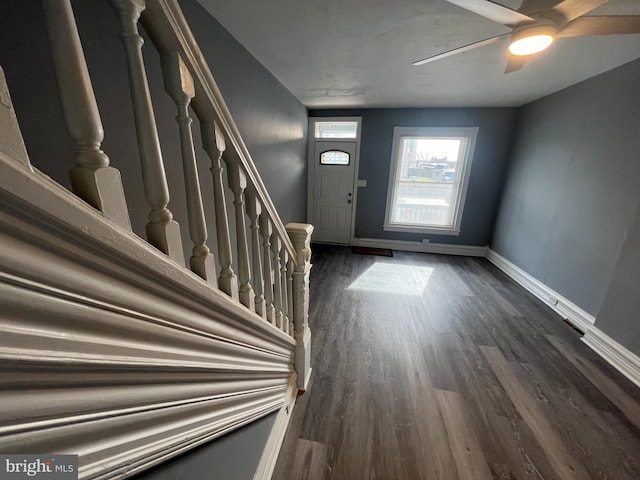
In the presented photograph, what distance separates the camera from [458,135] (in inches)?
163

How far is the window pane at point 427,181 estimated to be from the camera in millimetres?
4359

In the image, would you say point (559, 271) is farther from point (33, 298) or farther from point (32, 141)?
point (32, 141)

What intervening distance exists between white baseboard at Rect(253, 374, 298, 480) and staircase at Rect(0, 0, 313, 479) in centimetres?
54

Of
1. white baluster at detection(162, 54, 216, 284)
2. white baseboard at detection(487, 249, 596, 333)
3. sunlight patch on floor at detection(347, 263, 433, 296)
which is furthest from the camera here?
sunlight patch on floor at detection(347, 263, 433, 296)

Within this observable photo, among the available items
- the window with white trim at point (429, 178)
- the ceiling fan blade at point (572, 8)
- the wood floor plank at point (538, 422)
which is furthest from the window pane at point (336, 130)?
the wood floor plank at point (538, 422)

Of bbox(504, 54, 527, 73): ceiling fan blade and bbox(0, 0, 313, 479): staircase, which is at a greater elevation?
bbox(504, 54, 527, 73): ceiling fan blade

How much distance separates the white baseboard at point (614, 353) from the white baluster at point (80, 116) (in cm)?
324

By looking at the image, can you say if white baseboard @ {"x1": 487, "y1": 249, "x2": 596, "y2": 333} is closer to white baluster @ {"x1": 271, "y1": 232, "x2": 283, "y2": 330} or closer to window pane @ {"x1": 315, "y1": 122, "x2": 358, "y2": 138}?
white baluster @ {"x1": 271, "y1": 232, "x2": 283, "y2": 330}

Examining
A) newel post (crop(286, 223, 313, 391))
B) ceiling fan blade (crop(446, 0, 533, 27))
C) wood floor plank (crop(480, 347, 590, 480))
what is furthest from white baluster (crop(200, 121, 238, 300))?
wood floor plank (crop(480, 347, 590, 480))

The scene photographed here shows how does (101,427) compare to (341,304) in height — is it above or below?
above

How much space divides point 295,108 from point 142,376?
380cm

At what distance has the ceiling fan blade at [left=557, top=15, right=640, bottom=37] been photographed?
4.04 ft

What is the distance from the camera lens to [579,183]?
2684mm

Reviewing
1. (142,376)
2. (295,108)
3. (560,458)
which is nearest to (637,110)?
(560,458)
